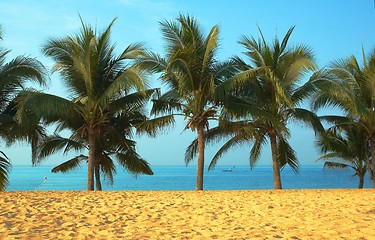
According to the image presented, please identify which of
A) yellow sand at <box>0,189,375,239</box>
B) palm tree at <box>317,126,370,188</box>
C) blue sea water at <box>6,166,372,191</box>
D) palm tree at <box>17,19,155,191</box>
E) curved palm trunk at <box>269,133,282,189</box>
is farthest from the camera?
blue sea water at <box>6,166,372,191</box>

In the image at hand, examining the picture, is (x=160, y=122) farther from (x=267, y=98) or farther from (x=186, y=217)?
(x=186, y=217)

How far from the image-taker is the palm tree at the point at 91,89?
1478 cm

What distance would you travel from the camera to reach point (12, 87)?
52.6 ft

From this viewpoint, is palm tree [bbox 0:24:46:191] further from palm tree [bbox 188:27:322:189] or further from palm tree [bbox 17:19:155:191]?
palm tree [bbox 188:27:322:189]

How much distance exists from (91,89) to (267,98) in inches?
241

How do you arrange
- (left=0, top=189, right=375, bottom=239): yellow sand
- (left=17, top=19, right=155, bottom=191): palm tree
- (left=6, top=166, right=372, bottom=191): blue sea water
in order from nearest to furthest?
(left=0, top=189, right=375, bottom=239): yellow sand, (left=17, top=19, right=155, bottom=191): palm tree, (left=6, top=166, right=372, bottom=191): blue sea water

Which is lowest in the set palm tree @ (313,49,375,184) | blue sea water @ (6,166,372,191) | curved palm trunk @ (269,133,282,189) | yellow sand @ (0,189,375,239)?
blue sea water @ (6,166,372,191)

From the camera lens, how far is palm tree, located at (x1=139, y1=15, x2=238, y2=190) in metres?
15.3

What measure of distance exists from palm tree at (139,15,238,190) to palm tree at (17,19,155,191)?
87 cm

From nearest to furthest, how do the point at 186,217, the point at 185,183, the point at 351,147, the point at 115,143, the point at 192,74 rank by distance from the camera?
the point at 186,217 → the point at 192,74 → the point at 115,143 → the point at 351,147 → the point at 185,183

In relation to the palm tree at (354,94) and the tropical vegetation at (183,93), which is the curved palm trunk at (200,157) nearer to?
the tropical vegetation at (183,93)

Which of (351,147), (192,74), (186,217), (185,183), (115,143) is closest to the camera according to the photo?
(186,217)

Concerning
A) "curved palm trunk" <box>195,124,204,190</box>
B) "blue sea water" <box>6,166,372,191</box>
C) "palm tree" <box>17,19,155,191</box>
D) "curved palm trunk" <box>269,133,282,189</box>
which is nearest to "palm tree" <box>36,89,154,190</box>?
"palm tree" <box>17,19,155,191</box>

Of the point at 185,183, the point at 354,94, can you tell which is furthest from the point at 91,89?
the point at 185,183
